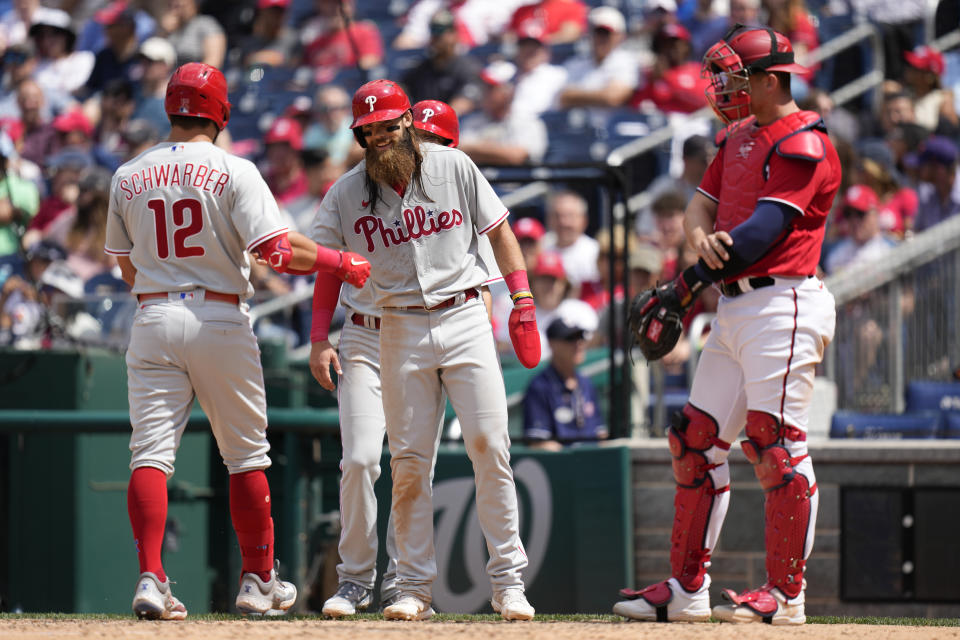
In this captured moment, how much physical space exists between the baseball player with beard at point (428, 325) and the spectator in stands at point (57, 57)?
32.7 feet

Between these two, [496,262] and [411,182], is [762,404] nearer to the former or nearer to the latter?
[496,262]

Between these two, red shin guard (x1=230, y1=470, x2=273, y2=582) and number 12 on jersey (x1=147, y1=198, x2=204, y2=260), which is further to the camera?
red shin guard (x1=230, y1=470, x2=273, y2=582)

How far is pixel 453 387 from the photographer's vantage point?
16.4 feet

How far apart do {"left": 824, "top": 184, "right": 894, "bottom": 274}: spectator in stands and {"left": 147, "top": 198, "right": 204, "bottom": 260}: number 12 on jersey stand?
4.66m

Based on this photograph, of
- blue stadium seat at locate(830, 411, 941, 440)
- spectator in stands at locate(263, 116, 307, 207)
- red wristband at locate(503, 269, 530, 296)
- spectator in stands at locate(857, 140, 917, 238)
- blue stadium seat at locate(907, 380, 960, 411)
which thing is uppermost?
spectator in stands at locate(263, 116, 307, 207)

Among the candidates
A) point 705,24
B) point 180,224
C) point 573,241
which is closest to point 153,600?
point 180,224

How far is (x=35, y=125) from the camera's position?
43.6 feet

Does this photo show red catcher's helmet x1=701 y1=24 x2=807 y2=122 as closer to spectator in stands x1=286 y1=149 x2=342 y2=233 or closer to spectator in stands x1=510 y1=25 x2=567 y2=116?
spectator in stands x1=286 y1=149 x2=342 y2=233

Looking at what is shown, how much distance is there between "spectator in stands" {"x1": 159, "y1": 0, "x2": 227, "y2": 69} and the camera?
44.7 ft

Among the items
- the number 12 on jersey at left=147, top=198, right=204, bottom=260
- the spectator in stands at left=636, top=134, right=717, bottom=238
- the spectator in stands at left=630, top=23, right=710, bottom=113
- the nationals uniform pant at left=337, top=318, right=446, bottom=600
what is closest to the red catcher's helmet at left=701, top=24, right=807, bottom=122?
the nationals uniform pant at left=337, top=318, right=446, bottom=600

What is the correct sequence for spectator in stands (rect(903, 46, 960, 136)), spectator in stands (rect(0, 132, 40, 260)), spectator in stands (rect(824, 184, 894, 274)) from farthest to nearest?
spectator in stands (rect(0, 132, 40, 260)), spectator in stands (rect(903, 46, 960, 136)), spectator in stands (rect(824, 184, 894, 274))

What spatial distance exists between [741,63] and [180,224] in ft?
6.49

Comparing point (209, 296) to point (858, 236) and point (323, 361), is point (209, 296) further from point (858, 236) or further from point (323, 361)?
point (858, 236)

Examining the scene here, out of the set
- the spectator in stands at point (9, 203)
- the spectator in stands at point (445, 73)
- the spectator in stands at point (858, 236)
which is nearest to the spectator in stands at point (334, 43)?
the spectator in stands at point (445, 73)
